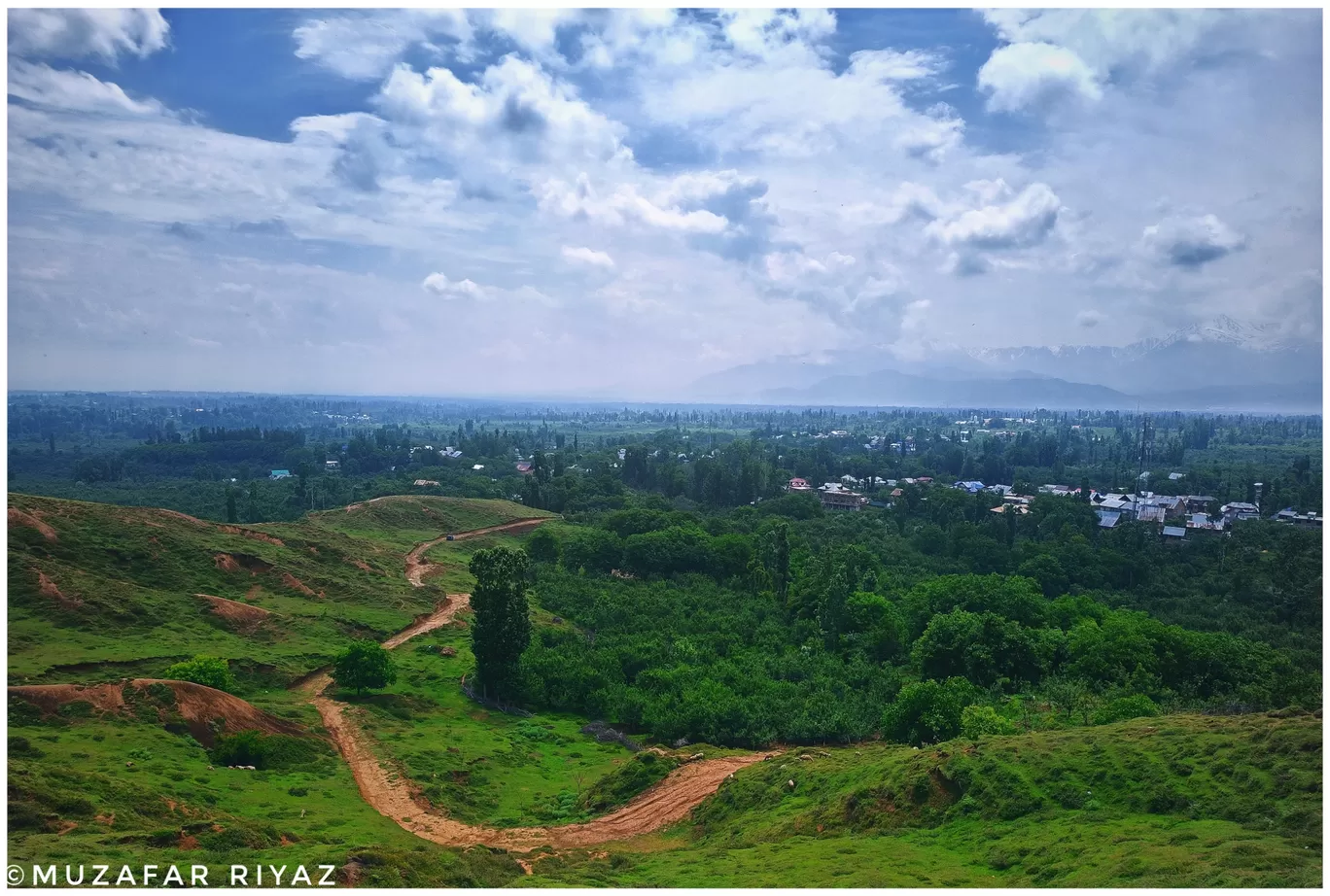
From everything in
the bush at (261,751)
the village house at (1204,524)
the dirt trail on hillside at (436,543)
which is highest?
the village house at (1204,524)

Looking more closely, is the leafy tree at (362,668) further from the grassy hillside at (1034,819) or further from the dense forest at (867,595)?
the grassy hillside at (1034,819)

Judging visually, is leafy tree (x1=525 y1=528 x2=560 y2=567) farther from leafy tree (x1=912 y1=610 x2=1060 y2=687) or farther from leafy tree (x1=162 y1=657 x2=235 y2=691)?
leafy tree (x1=162 y1=657 x2=235 y2=691)

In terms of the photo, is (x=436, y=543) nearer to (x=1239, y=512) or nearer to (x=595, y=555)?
(x=595, y=555)

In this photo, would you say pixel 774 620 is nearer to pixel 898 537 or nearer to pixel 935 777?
pixel 935 777

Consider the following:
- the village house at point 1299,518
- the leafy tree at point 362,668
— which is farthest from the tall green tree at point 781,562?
the village house at point 1299,518

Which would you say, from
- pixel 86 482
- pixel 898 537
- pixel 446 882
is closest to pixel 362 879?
pixel 446 882

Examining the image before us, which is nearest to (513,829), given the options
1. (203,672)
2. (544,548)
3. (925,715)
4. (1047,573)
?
(203,672)
